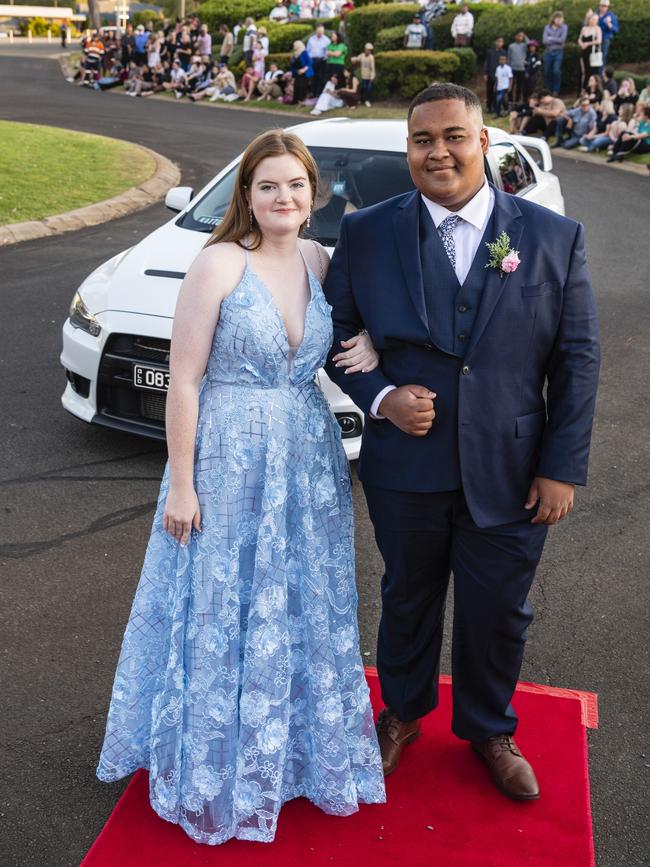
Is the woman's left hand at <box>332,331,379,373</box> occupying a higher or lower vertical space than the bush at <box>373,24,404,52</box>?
higher

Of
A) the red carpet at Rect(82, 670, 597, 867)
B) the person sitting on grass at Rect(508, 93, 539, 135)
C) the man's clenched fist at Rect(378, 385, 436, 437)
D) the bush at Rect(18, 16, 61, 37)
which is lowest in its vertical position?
the bush at Rect(18, 16, 61, 37)

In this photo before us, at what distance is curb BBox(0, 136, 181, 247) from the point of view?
11.3 meters

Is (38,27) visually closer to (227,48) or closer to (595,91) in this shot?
(227,48)

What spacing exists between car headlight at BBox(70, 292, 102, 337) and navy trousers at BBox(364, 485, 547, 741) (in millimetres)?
2917

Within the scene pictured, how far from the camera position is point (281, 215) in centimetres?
292

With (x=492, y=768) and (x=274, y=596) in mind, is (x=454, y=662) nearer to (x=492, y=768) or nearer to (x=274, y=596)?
(x=492, y=768)

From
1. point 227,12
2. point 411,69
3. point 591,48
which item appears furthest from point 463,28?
point 227,12

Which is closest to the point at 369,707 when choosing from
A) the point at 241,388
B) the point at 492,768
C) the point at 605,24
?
the point at 492,768

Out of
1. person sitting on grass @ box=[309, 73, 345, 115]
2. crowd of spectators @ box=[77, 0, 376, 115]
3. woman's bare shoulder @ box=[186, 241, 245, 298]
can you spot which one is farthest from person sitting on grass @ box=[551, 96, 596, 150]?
woman's bare shoulder @ box=[186, 241, 245, 298]

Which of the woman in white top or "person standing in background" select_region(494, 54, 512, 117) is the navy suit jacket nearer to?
the woman in white top

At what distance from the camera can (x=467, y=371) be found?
9.45ft

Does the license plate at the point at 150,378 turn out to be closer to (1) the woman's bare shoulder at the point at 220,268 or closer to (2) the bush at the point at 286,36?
(1) the woman's bare shoulder at the point at 220,268

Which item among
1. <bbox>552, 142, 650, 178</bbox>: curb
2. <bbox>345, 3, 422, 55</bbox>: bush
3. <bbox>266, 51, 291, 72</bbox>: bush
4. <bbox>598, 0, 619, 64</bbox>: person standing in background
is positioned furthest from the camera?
<bbox>345, 3, 422, 55</bbox>: bush

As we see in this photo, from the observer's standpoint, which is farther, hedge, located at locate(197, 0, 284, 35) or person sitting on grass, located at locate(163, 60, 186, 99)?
hedge, located at locate(197, 0, 284, 35)
